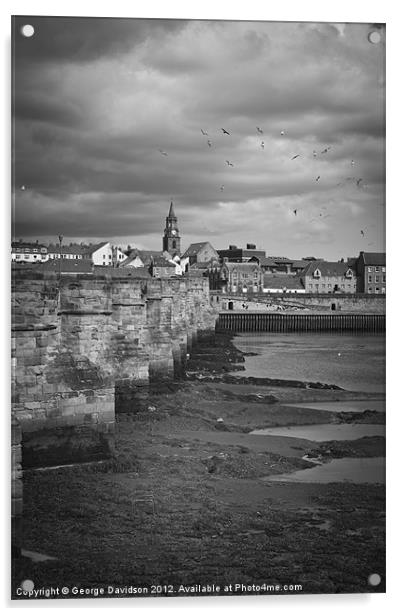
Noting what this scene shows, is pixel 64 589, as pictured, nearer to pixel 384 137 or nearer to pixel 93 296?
pixel 93 296

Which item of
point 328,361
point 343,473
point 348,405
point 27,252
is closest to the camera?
point 27,252

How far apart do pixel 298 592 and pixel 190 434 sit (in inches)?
189

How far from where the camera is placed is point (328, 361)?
928 inches

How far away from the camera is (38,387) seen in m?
8.70

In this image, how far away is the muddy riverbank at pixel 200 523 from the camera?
7.36m

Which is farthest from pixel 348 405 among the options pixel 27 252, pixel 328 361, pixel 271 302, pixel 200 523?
pixel 271 302

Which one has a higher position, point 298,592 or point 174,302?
point 174,302

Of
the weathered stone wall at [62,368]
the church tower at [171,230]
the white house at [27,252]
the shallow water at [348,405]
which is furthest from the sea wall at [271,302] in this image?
the white house at [27,252]

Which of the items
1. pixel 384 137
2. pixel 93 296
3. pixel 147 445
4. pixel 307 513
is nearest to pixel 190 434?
pixel 147 445

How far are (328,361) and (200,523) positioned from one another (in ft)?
52.7

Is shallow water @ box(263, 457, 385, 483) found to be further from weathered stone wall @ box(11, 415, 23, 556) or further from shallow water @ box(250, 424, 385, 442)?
weathered stone wall @ box(11, 415, 23, 556)

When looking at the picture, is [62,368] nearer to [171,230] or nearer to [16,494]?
[16,494]

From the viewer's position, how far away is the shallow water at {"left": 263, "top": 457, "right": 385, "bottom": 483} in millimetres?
8094

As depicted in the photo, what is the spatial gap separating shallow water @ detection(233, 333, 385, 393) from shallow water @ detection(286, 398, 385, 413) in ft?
0.58
